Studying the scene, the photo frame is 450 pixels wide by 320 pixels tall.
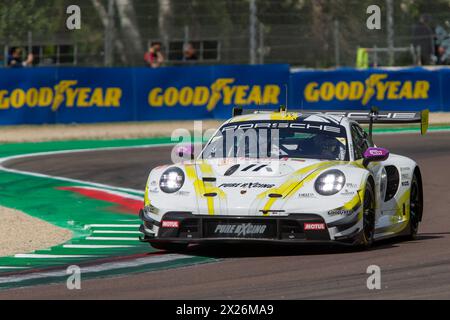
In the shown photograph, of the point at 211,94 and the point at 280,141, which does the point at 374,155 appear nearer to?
the point at 280,141

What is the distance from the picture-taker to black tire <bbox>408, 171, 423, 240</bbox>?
39.2ft

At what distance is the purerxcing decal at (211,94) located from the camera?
2700cm

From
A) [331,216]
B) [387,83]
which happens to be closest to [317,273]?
[331,216]

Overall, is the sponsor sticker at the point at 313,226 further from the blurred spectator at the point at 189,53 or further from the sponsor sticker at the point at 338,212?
the blurred spectator at the point at 189,53

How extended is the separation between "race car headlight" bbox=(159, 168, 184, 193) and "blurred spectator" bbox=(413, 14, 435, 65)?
19.0 metres

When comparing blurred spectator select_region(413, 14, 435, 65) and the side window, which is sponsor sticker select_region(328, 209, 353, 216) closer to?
the side window

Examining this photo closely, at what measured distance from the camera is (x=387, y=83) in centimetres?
2698

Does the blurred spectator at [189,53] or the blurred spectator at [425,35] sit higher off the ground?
the blurred spectator at [425,35]

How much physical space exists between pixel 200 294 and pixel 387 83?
19160 millimetres

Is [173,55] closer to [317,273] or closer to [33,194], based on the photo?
[33,194]

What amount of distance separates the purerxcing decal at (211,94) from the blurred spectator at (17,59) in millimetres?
3885

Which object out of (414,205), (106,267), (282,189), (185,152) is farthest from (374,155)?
(106,267)

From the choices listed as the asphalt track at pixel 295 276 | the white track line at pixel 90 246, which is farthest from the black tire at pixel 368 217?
the white track line at pixel 90 246

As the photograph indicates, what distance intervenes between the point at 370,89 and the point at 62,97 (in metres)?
6.67
